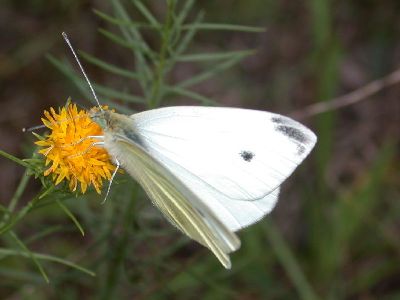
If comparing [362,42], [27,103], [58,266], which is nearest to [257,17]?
[362,42]

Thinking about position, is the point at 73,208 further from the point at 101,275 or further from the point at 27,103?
the point at 27,103

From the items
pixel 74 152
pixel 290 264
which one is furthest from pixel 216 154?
pixel 290 264

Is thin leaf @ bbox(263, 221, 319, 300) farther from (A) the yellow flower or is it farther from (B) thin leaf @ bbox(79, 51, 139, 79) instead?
(A) the yellow flower

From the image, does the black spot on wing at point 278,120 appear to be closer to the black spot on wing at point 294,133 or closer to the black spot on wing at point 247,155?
the black spot on wing at point 294,133

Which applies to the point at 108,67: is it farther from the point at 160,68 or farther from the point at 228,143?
the point at 228,143

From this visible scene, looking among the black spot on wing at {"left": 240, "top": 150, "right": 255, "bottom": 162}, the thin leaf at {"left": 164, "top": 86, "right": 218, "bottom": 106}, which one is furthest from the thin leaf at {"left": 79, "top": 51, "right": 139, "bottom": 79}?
the black spot on wing at {"left": 240, "top": 150, "right": 255, "bottom": 162}

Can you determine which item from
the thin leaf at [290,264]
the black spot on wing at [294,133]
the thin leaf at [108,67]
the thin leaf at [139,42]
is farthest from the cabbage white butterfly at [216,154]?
the thin leaf at [290,264]
